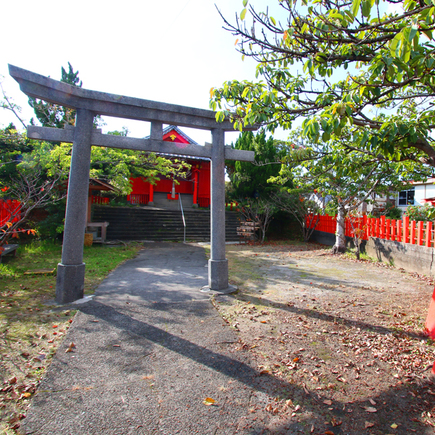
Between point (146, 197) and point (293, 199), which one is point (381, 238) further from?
point (146, 197)

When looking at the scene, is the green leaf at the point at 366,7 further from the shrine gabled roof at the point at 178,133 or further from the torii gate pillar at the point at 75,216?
the shrine gabled roof at the point at 178,133

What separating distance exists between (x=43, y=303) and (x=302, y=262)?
24.9 feet

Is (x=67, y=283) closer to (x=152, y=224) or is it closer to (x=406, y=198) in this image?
(x=152, y=224)

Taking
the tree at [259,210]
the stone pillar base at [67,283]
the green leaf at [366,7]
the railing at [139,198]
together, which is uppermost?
the green leaf at [366,7]

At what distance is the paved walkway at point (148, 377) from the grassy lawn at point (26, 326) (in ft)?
0.48

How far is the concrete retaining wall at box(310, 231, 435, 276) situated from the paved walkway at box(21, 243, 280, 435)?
21.0 feet

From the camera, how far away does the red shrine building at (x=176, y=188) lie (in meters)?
19.5

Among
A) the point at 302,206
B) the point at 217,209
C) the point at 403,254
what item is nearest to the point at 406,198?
the point at 302,206

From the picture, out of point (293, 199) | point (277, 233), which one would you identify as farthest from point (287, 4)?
point (277, 233)

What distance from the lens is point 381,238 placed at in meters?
9.66

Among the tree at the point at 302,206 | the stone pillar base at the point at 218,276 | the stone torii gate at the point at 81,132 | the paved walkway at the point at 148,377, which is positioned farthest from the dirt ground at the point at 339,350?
the tree at the point at 302,206

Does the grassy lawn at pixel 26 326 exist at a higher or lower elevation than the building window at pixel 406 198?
lower

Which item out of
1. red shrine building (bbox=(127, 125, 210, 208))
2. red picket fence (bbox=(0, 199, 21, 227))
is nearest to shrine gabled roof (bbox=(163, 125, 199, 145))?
red shrine building (bbox=(127, 125, 210, 208))

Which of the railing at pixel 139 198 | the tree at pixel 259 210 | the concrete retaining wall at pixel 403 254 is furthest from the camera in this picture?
the railing at pixel 139 198
